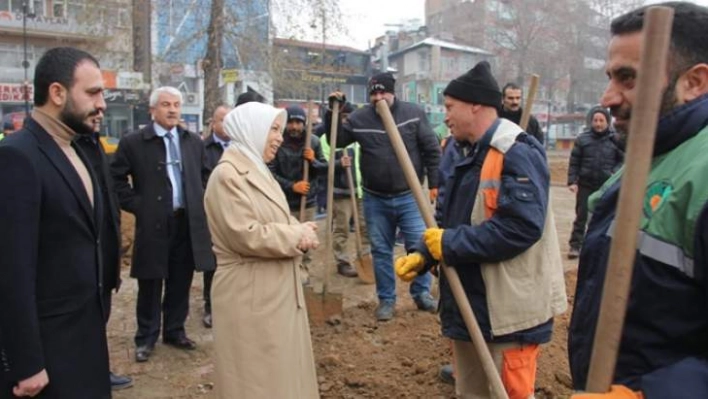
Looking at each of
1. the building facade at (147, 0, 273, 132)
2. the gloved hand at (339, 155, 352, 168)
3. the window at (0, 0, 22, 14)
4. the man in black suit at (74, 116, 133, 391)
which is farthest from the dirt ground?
the window at (0, 0, 22, 14)

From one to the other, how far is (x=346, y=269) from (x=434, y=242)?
14.8 ft

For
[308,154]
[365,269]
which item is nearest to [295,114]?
[308,154]

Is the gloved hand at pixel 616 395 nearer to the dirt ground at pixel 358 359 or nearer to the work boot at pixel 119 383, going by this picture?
the dirt ground at pixel 358 359

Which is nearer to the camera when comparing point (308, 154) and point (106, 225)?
point (106, 225)

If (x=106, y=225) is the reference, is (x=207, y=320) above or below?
below

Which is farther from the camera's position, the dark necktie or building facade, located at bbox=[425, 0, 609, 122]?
building facade, located at bbox=[425, 0, 609, 122]

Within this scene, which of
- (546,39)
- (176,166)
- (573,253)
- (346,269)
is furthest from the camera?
(546,39)

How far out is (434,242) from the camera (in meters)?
2.55

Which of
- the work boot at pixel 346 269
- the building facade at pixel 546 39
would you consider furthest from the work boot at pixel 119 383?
the building facade at pixel 546 39

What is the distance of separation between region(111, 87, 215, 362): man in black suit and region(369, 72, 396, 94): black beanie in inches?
59.9

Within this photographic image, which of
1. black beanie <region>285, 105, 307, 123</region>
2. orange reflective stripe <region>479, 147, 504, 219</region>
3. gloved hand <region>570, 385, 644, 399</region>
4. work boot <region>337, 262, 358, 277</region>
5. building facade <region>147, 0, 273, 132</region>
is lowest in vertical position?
work boot <region>337, 262, 358, 277</region>

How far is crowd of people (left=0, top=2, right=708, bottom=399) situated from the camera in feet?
Answer: 4.15

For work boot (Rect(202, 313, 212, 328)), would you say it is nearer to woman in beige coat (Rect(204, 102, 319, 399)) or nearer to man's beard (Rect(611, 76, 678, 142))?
woman in beige coat (Rect(204, 102, 319, 399))

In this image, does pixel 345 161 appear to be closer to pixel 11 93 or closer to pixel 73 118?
pixel 73 118
